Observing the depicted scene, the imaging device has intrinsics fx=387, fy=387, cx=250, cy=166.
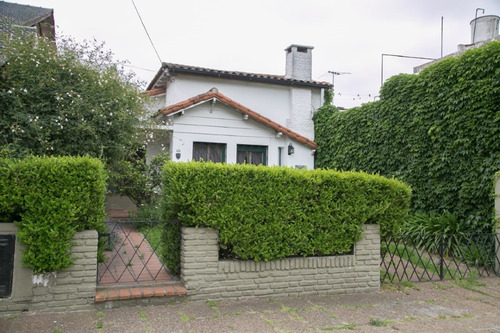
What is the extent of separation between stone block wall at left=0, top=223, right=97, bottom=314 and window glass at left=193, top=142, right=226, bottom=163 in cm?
Answer: 829

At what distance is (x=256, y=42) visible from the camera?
15.3 m

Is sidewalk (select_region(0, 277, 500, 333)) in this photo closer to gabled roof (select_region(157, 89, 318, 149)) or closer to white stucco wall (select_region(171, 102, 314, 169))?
gabled roof (select_region(157, 89, 318, 149))

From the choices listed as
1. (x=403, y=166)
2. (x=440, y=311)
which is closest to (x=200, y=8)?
(x=403, y=166)

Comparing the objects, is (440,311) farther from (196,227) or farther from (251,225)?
(196,227)

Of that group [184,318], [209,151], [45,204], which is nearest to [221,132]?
[209,151]

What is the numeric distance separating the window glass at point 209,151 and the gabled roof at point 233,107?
1.38 m

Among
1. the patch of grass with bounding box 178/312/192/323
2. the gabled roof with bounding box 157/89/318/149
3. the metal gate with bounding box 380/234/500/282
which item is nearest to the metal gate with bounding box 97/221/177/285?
the patch of grass with bounding box 178/312/192/323

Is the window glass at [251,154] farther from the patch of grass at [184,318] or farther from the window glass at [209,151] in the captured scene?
the patch of grass at [184,318]

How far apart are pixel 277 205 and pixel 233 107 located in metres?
7.94

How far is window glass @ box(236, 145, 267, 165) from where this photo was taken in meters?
13.5

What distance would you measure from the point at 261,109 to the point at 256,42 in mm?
2858

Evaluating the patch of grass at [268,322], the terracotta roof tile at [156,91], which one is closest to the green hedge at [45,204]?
the patch of grass at [268,322]

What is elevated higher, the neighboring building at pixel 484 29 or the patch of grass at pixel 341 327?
the neighboring building at pixel 484 29

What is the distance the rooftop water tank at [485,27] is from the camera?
46.9 ft
